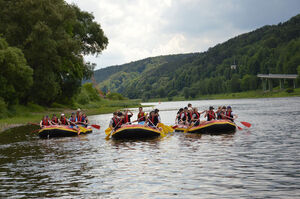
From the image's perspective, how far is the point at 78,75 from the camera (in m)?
60.7

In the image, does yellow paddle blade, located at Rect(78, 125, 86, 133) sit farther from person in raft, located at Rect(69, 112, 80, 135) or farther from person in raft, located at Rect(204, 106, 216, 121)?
person in raft, located at Rect(204, 106, 216, 121)

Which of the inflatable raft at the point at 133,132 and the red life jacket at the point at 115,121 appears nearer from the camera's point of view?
the inflatable raft at the point at 133,132

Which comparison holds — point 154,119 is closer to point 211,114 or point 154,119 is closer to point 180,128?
point 180,128

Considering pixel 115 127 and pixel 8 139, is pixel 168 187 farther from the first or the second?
pixel 8 139

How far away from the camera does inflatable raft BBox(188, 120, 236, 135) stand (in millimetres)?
25922

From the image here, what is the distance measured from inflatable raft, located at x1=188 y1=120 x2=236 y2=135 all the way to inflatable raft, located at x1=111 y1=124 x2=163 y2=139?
3986mm

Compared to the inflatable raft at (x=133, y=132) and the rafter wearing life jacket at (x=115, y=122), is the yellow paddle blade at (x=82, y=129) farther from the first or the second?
the inflatable raft at (x=133, y=132)

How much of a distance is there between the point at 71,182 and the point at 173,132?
1759cm

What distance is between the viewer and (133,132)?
23.8 metres

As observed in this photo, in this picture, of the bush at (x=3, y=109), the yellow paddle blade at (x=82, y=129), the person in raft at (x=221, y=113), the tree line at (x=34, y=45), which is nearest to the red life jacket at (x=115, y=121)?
the yellow paddle blade at (x=82, y=129)

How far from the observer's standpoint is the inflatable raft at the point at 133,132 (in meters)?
23.8

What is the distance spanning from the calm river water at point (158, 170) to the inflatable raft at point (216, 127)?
436cm

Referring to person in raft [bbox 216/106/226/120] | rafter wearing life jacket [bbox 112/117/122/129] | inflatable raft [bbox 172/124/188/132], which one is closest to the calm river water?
rafter wearing life jacket [bbox 112/117/122/129]

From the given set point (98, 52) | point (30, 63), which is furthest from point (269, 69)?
point (30, 63)
